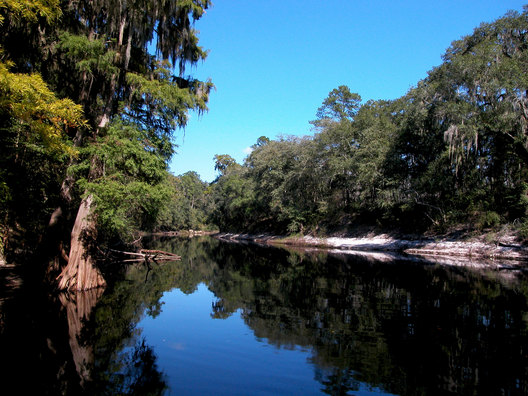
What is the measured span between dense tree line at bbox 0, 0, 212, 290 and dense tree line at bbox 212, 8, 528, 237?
17208 millimetres

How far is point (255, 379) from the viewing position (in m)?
5.17

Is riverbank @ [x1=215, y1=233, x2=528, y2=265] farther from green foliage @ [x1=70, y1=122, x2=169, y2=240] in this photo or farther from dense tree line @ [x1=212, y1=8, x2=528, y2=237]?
green foliage @ [x1=70, y1=122, x2=169, y2=240]

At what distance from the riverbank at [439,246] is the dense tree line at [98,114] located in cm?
2095

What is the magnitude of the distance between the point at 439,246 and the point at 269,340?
2369 centimetres

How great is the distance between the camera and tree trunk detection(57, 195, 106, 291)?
35.6ft

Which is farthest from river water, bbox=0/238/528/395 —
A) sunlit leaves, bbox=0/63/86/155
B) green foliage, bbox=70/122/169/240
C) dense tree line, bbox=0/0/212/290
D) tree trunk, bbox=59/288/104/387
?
sunlit leaves, bbox=0/63/86/155

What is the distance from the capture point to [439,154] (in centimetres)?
2459

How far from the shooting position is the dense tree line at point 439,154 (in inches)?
814

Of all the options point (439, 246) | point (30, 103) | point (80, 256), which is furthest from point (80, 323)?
point (439, 246)

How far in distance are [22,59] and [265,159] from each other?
119 ft

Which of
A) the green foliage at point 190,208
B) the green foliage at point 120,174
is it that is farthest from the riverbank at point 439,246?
the green foliage at point 190,208

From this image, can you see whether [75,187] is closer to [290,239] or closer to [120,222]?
[120,222]

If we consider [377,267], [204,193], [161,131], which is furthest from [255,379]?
[204,193]

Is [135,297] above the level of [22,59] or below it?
below
